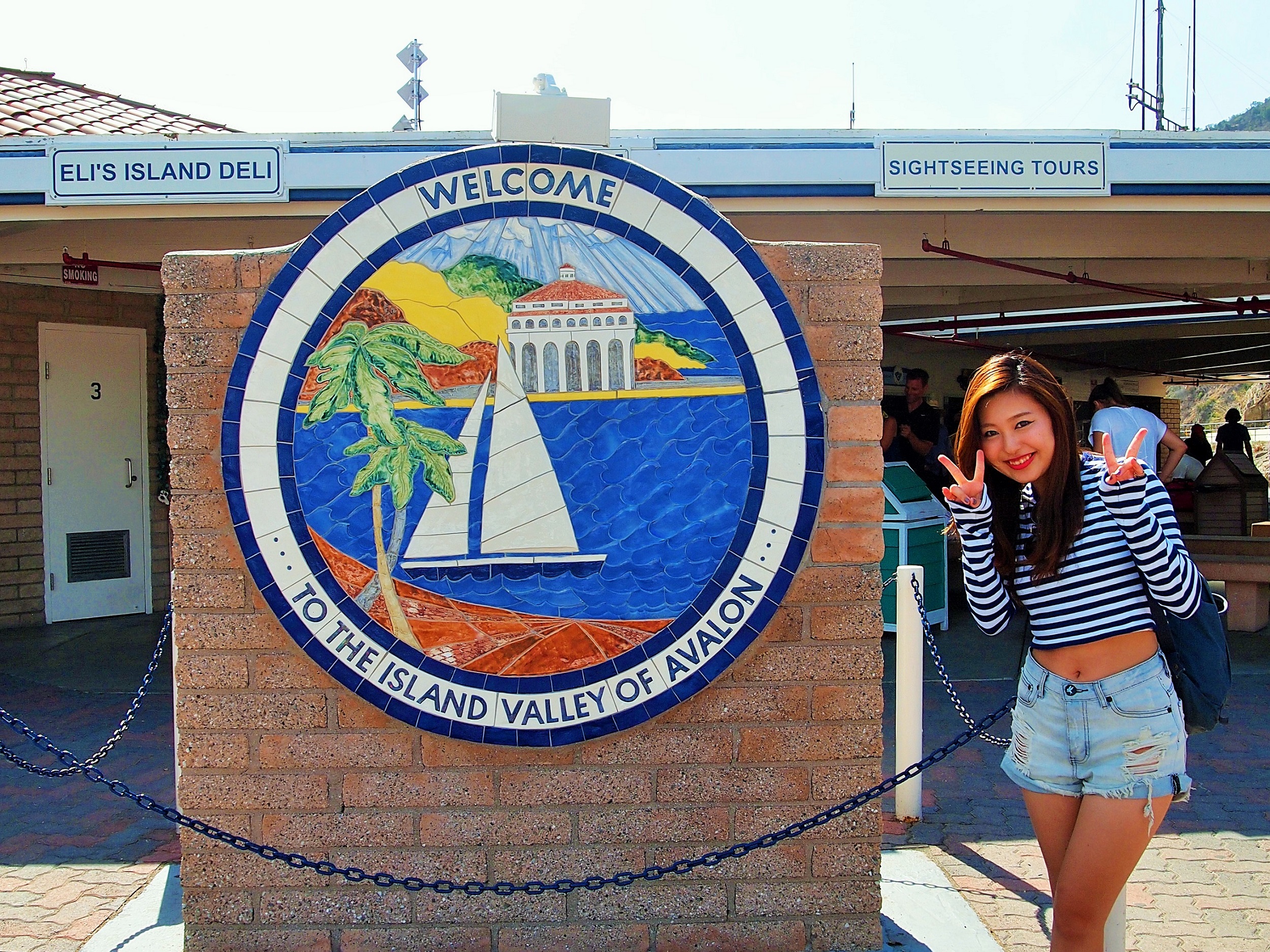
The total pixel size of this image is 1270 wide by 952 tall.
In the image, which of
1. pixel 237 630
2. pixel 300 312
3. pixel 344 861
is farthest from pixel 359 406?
pixel 344 861

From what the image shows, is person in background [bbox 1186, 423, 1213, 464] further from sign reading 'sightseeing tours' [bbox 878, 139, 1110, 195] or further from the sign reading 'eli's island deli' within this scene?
the sign reading 'eli's island deli'

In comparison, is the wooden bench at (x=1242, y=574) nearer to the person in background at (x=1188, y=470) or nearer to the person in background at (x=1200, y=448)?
the person in background at (x=1188, y=470)

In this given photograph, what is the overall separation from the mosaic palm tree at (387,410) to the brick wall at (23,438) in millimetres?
6656

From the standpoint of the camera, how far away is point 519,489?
3268 millimetres

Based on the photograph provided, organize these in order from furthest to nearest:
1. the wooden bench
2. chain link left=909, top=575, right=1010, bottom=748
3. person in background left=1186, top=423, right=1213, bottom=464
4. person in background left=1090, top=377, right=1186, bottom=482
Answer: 1. person in background left=1186, top=423, right=1213, bottom=464
2. the wooden bench
3. person in background left=1090, top=377, right=1186, bottom=482
4. chain link left=909, top=575, right=1010, bottom=748

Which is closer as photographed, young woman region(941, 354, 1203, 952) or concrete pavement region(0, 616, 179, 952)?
young woman region(941, 354, 1203, 952)

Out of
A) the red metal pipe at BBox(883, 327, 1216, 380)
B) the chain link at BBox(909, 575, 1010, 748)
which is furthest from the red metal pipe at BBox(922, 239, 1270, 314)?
the chain link at BBox(909, 575, 1010, 748)


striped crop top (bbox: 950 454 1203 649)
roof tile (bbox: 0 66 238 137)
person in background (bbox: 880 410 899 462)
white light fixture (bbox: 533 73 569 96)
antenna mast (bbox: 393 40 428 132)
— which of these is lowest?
striped crop top (bbox: 950 454 1203 649)

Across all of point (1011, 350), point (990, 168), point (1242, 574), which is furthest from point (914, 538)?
point (1011, 350)

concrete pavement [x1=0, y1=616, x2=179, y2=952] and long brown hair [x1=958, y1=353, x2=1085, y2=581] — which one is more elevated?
long brown hair [x1=958, y1=353, x2=1085, y2=581]

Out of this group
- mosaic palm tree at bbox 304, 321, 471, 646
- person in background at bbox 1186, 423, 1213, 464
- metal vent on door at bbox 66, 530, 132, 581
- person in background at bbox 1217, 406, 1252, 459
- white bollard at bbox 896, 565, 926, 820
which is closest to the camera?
mosaic palm tree at bbox 304, 321, 471, 646

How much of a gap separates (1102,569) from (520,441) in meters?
1.69

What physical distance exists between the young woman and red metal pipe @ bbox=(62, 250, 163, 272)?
6.55 m

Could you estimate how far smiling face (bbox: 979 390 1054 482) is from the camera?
264cm
